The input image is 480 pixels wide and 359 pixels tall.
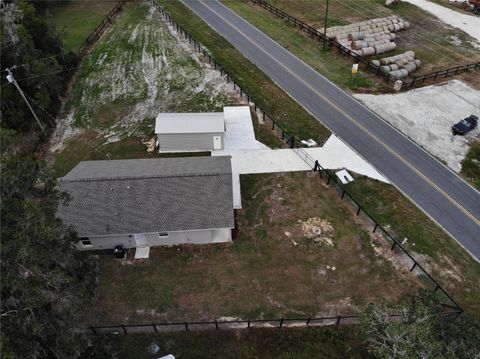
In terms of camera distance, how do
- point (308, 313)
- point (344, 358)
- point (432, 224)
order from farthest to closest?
point (432, 224) < point (308, 313) < point (344, 358)

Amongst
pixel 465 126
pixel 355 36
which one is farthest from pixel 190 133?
pixel 355 36

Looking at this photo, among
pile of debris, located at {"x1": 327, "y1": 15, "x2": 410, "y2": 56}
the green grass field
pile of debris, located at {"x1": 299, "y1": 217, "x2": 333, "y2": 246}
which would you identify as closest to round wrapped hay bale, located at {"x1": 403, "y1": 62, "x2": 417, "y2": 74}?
pile of debris, located at {"x1": 327, "y1": 15, "x2": 410, "y2": 56}

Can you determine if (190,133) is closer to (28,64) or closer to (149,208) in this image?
(149,208)

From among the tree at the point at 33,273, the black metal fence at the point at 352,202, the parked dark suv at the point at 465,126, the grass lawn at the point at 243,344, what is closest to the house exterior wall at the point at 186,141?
the black metal fence at the point at 352,202

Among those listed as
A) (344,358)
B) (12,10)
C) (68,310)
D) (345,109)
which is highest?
(12,10)

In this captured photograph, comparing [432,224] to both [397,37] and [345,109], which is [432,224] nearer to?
[345,109]

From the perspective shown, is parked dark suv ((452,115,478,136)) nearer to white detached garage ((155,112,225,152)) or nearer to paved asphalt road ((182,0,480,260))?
paved asphalt road ((182,0,480,260))

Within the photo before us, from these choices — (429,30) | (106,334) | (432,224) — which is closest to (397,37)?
(429,30)

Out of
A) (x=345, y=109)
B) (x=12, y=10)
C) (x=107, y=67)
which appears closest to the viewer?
(x=12, y=10)
